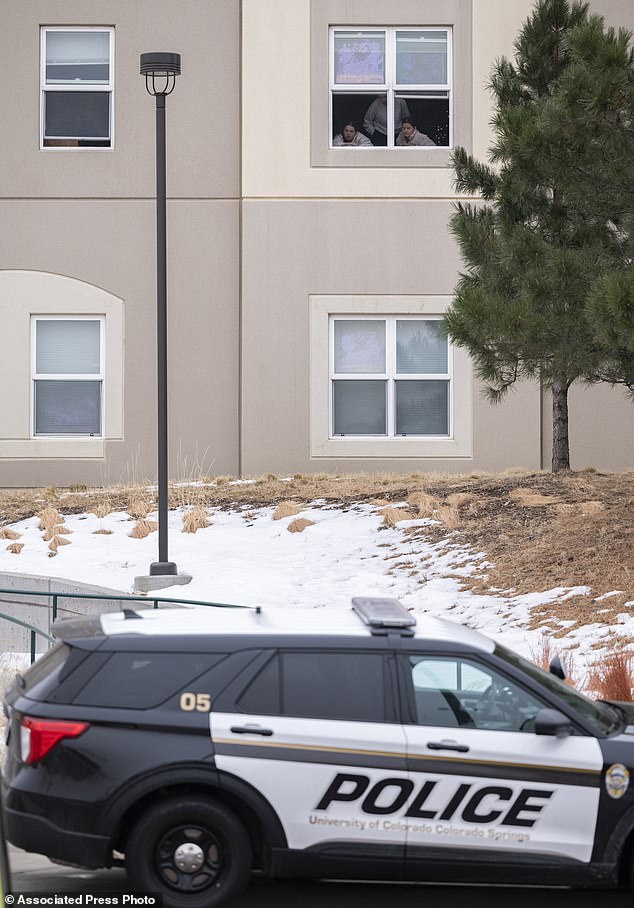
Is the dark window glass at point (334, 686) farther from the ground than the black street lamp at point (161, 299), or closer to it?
closer to it

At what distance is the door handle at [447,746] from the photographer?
5.59m

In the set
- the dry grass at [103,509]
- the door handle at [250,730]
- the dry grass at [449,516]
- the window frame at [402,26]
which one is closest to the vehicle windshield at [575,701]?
the door handle at [250,730]

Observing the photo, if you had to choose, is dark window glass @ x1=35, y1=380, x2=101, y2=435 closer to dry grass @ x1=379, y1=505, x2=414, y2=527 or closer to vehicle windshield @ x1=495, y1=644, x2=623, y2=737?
dry grass @ x1=379, y1=505, x2=414, y2=527

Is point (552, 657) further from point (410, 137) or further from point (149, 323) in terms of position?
point (410, 137)

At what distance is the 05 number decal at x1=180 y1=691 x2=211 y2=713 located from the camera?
560cm

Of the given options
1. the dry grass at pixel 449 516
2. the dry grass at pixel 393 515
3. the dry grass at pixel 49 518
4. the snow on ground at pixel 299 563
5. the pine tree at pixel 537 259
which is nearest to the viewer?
the pine tree at pixel 537 259

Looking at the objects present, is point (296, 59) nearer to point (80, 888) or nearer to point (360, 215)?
point (360, 215)

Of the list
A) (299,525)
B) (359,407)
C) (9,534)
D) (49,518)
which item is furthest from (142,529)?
(359,407)

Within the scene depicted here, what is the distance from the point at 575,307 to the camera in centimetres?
1171

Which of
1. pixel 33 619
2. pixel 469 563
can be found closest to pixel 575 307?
pixel 469 563

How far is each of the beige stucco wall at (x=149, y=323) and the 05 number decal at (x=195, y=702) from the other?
44.3 feet

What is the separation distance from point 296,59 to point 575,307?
9.38 m

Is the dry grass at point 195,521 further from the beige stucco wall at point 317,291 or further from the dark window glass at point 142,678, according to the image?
the dark window glass at point 142,678

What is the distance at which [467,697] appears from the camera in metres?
5.86
